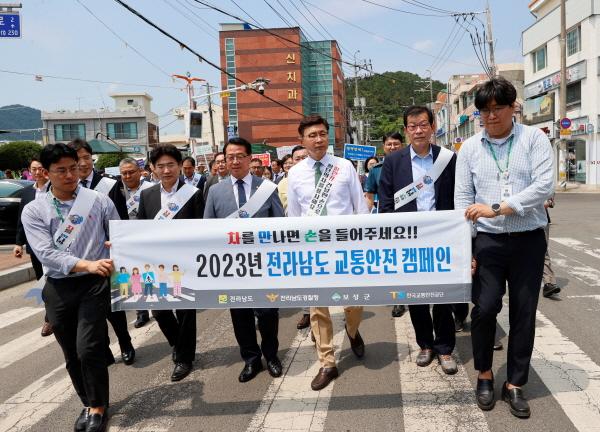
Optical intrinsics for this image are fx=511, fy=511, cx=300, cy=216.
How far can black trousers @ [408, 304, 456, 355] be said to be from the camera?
401 centimetres

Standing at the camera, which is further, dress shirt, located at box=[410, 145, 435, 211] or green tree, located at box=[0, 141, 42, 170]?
green tree, located at box=[0, 141, 42, 170]

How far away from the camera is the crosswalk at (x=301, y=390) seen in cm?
328

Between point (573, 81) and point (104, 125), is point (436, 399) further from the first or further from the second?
point (104, 125)

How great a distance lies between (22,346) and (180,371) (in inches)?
88.5

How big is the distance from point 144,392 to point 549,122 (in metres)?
33.1

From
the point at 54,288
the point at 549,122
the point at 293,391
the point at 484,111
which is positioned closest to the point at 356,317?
the point at 293,391

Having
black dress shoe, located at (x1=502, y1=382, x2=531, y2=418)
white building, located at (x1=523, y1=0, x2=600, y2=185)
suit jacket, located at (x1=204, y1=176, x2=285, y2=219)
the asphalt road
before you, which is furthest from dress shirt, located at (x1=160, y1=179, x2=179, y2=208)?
white building, located at (x1=523, y1=0, x2=600, y2=185)

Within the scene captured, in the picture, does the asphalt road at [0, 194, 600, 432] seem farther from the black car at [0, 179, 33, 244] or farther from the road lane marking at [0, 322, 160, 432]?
the black car at [0, 179, 33, 244]

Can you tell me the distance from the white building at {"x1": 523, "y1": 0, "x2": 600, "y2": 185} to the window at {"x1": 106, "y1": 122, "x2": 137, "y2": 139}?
147 feet

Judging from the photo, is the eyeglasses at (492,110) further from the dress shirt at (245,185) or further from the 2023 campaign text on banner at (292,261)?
the dress shirt at (245,185)

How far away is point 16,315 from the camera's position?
6680 mm

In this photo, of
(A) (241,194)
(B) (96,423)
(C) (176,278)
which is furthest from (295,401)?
(A) (241,194)

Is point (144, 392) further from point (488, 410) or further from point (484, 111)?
point (484, 111)

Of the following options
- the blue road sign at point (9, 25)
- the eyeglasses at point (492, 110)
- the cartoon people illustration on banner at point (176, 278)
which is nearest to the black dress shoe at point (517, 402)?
the eyeglasses at point (492, 110)
